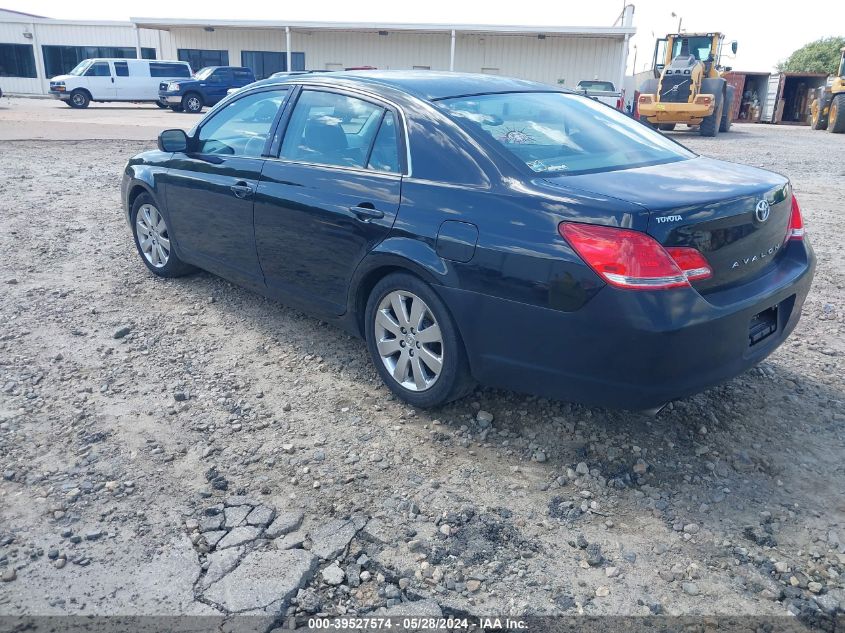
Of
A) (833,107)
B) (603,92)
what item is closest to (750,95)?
(833,107)

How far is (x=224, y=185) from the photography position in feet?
14.6

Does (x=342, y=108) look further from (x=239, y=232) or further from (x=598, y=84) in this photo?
(x=598, y=84)

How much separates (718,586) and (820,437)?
134 cm

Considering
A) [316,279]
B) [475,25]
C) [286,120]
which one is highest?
[475,25]

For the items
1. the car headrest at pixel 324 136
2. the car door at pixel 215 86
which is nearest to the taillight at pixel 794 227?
the car headrest at pixel 324 136

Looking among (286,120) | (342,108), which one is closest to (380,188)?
(342,108)

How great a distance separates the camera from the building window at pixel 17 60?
127 ft

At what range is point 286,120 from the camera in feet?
13.8

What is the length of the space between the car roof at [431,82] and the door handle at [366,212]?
63cm

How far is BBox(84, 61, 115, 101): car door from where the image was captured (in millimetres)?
28953

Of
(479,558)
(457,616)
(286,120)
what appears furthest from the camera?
(286,120)

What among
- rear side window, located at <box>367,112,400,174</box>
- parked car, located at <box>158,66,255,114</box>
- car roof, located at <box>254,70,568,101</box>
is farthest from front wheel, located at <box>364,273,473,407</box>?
parked car, located at <box>158,66,255,114</box>

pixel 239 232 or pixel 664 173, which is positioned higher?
pixel 664 173

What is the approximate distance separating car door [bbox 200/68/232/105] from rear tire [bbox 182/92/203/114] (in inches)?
13.8
